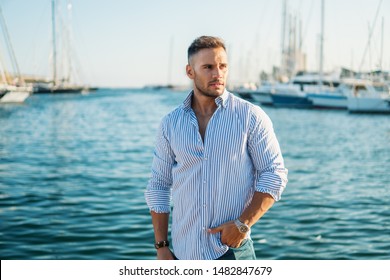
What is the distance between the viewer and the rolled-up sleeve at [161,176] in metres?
3.02

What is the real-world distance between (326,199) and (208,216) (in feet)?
29.1

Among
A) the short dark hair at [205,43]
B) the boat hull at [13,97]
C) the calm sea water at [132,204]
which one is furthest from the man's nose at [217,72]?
the boat hull at [13,97]

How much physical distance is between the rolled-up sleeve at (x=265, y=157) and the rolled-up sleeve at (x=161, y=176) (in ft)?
1.50

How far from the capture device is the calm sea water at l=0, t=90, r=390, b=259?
7.80 m

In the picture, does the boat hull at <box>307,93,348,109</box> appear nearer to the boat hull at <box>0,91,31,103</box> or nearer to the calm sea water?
the calm sea water

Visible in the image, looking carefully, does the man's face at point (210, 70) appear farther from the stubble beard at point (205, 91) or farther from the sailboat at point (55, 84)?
the sailboat at point (55, 84)

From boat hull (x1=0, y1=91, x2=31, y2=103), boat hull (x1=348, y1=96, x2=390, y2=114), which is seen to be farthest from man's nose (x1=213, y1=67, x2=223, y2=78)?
boat hull (x1=0, y1=91, x2=31, y2=103)

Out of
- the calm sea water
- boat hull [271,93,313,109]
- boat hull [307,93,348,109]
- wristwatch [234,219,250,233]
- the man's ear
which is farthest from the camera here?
boat hull [271,93,313,109]

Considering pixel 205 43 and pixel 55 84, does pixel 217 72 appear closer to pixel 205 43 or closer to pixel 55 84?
pixel 205 43

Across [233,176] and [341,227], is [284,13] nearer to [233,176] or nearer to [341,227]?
[341,227]

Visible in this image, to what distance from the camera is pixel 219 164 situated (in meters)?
2.86

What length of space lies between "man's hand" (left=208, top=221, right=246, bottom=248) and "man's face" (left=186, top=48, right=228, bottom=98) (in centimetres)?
66

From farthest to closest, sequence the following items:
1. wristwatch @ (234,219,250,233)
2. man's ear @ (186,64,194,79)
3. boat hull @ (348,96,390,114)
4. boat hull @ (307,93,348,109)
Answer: boat hull @ (307,93,348,109) < boat hull @ (348,96,390,114) < man's ear @ (186,64,194,79) < wristwatch @ (234,219,250,233)
